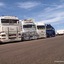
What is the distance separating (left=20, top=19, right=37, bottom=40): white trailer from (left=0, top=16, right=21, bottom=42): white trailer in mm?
2669

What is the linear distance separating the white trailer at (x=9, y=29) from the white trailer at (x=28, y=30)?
2669 millimetres

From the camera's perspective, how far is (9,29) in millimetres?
26750

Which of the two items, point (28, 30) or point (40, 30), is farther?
point (40, 30)

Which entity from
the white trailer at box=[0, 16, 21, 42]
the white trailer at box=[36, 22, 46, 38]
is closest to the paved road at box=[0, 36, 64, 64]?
the white trailer at box=[0, 16, 21, 42]

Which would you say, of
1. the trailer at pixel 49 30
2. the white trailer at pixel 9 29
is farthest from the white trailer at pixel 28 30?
the trailer at pixel 49 30

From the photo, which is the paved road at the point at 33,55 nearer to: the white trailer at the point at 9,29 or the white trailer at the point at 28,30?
the white trailer at the point at 9,29

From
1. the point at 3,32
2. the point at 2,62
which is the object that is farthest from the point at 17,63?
the point at 3,32

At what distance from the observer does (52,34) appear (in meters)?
41.5

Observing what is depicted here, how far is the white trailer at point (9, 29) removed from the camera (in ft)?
85.8

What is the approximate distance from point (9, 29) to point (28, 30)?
5858 mm

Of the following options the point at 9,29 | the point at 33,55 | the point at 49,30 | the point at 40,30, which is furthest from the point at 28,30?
the point at 33,55

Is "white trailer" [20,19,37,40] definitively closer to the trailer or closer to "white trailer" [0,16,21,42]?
"white trailer" [0,16,21,42]

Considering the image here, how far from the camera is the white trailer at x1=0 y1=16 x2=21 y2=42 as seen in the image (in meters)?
26.1

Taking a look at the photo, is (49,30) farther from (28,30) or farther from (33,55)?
(33,55)
